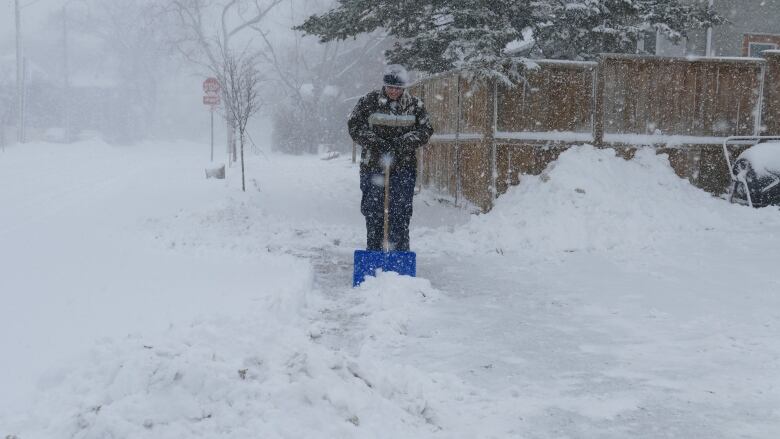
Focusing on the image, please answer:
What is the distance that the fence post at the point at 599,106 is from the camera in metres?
10.6

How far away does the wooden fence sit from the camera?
10.6 m

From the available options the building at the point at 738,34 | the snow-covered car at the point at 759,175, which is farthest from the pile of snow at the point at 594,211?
the building at the point at 738,34

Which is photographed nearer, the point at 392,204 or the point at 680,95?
the point at 392,204

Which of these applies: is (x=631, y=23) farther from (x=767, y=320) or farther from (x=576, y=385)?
(x=576, y=385)

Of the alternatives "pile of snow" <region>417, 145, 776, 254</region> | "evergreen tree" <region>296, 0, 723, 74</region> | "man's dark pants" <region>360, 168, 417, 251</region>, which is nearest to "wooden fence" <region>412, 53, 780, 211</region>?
"pile of snow" <region>417, 145, 776, 254</region>

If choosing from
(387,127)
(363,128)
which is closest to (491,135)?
(387,127)

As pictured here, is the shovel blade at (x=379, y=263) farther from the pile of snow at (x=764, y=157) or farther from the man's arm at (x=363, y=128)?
the pile of snow at (x=764, y=157)

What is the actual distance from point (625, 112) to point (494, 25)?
2.47m

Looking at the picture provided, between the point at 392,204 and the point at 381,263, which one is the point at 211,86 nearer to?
the point at 392,204

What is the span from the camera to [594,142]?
10672 millimetres

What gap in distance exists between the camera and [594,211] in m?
9.26

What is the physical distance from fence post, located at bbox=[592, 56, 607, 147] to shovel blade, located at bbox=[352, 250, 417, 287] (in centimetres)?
503

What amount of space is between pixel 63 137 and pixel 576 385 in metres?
56.3

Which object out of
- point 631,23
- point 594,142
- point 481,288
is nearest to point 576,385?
point 481,288
